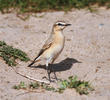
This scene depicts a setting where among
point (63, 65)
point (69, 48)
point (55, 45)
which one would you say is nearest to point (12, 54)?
point (55, 45)

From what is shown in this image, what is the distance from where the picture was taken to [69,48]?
9.54 metres

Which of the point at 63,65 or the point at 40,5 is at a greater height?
the point at 40,5

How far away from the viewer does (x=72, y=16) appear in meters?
11.9

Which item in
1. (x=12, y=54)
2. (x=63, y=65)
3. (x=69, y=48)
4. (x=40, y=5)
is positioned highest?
(x=40, y=5)

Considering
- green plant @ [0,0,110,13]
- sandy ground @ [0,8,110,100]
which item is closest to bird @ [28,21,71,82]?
sandy ground @ [0,8,110,100]

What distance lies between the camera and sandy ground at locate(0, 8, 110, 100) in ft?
22.2

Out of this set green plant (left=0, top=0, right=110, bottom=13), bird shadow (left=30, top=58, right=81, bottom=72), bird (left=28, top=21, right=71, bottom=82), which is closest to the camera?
bird (left=28, top=21, right=71, bottom=82)

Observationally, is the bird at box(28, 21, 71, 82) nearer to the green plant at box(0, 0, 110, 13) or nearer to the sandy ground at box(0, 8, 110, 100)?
the sandy ground at box(0, 8, 110, 100)

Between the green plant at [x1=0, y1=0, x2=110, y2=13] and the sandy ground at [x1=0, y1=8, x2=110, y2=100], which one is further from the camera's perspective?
the green plant at [x1=0, y1=0, x2=110, y2=13]

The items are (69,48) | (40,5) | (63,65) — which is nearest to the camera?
(63,65)

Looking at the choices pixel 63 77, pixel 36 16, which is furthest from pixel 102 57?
pixel 36 16

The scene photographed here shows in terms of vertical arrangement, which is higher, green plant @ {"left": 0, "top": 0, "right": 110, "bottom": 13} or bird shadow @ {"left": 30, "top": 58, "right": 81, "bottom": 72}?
green plant @ {"left": 0, "top": 0, "right": 110, "bottom": 13}

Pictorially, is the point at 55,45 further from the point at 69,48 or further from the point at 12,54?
the point at 69,48

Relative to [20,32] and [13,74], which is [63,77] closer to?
[13,74]
